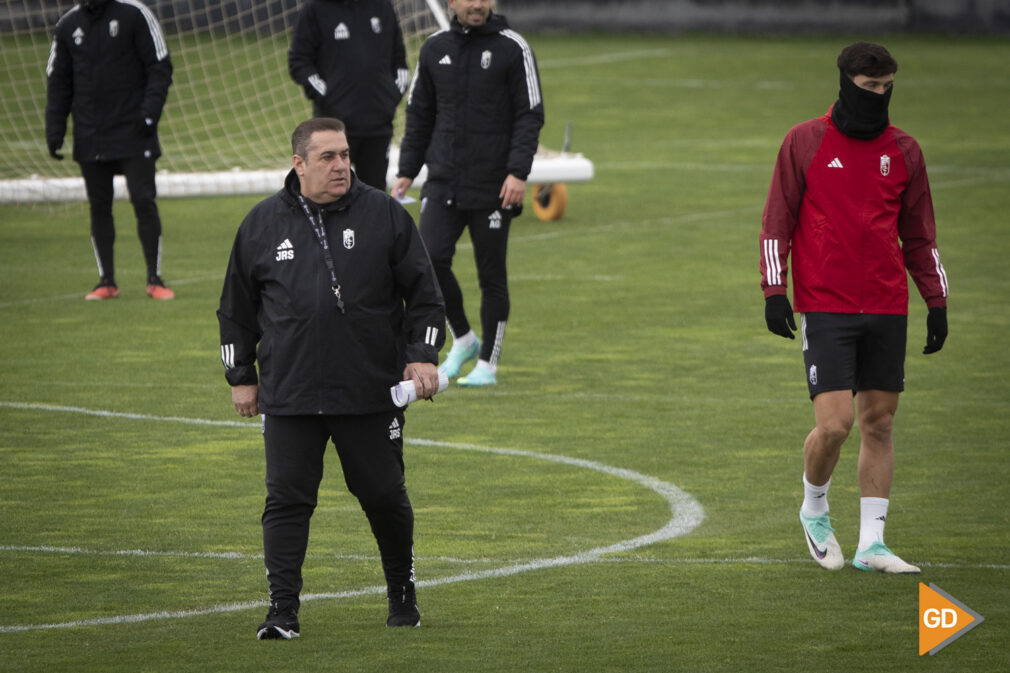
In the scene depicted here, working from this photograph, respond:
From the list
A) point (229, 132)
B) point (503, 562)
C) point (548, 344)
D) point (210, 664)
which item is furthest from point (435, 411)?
point (229, 132)

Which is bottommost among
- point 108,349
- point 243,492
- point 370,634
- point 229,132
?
point 229,132

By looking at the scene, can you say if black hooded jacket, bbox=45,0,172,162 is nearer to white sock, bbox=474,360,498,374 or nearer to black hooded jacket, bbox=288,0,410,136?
black hooded jacket, bbox=288,0,410,136

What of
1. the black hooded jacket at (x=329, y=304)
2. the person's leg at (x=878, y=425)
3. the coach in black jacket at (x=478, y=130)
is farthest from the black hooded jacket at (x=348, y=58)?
the black hooded jacket at (x=329, y=304)

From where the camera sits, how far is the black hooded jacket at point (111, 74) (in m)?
14.3

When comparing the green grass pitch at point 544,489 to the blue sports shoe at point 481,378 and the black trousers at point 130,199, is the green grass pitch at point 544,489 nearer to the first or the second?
the blue sports shoe at point 481,378

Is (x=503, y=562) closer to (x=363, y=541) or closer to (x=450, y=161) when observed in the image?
(x=363, y=541)

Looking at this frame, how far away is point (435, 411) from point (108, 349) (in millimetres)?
3075

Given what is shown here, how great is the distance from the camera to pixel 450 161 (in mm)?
11180

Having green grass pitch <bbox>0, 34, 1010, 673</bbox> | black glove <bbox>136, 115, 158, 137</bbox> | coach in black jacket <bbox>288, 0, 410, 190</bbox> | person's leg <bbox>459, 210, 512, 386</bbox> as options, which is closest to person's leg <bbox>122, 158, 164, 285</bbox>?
black glove <bbox>136, 115, 158, 137</bbox>

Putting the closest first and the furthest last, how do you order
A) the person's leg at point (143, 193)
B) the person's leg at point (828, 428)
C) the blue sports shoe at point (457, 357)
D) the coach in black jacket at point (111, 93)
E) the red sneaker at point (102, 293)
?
the person's leg at point (828, 428)
the blue sports shoe at point (457, 357)
the coach in black jacket at point (111, 93)
the person's leg at point (143, 193)
the red sneaker at point (102, 293)

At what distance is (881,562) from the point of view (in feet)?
24.1

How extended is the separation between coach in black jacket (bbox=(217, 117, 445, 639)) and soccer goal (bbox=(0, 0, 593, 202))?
40.5ft

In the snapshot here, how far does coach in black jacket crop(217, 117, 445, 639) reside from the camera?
6.28 metres

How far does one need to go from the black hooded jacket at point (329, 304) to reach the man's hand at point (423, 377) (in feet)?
0.13
